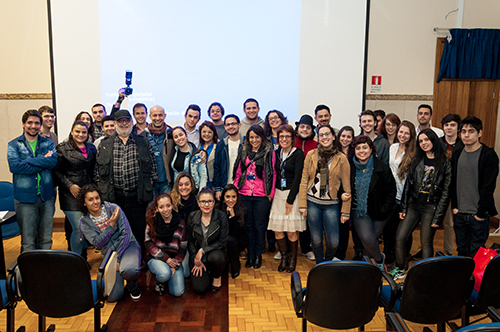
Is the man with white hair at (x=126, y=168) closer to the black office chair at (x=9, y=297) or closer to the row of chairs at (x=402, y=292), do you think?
the black office chair at (x=9, y=297)

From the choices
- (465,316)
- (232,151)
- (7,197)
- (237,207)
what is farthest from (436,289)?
(7,197)

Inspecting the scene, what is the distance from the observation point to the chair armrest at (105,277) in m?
2.31

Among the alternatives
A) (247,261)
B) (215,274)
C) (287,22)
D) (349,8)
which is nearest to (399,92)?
(349,8)

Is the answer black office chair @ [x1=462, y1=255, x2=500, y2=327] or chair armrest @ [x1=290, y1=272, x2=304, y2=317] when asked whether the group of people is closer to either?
black office chair @ [x1=462, y1=255, x2=500, y2=327]

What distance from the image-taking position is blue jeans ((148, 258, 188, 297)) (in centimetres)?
314

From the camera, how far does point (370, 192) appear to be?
332 centimetres

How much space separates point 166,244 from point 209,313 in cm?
76

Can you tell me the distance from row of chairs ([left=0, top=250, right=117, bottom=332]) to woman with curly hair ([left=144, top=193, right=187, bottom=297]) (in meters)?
0.92

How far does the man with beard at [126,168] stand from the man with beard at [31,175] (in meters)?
0.49

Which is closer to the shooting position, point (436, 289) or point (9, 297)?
point (436, 289)

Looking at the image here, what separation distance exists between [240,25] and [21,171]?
332 cm

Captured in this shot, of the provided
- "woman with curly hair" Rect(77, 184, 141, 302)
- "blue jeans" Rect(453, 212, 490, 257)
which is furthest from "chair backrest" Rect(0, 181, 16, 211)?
"blue jeans" Rect(453, 212, 490, 257)

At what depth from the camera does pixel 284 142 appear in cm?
352

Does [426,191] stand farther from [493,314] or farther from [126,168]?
[126,168]
